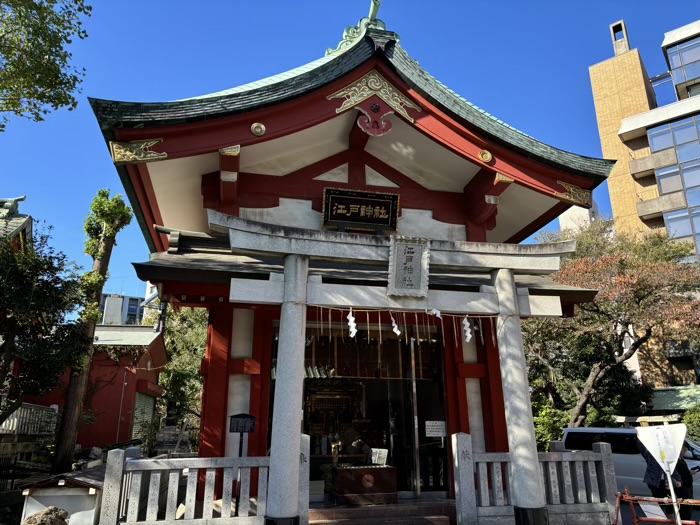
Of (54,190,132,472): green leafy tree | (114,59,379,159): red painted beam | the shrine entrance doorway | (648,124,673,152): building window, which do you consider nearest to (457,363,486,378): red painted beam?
the shrine entrance doorway

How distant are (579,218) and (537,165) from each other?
34.8 metres

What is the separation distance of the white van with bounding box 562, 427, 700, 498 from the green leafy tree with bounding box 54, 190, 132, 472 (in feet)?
46.4

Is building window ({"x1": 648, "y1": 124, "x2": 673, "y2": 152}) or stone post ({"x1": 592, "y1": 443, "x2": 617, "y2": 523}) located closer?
stone post ({"x1": 592, "y1": 443, "x2": 617, "y2": 523})

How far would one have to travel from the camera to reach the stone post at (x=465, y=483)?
7098mm

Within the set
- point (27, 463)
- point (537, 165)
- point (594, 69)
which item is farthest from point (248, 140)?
point (594, 69)

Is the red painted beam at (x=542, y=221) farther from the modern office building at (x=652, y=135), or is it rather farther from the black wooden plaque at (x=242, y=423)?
the modern office building at (x=652, y=135)

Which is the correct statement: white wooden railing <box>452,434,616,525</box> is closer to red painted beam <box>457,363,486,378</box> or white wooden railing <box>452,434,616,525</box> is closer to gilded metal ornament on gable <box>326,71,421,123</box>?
red painted beam <box>457,363,486,378</box>

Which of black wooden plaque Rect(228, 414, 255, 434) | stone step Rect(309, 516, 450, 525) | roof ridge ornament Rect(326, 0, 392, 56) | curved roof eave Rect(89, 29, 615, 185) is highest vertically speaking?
roof ridge ornament Rect(326, 0, 392, 56)

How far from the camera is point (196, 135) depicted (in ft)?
26.0

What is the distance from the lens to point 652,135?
3853cm

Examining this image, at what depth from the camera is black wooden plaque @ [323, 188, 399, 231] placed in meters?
9.45

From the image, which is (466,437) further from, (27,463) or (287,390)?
(27,463)

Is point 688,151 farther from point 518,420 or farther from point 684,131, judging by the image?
point 518,420

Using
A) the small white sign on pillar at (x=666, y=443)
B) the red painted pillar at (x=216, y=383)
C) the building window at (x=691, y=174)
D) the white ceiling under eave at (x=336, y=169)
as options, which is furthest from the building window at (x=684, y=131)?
the red painted pillar at (x=216, y=383)
